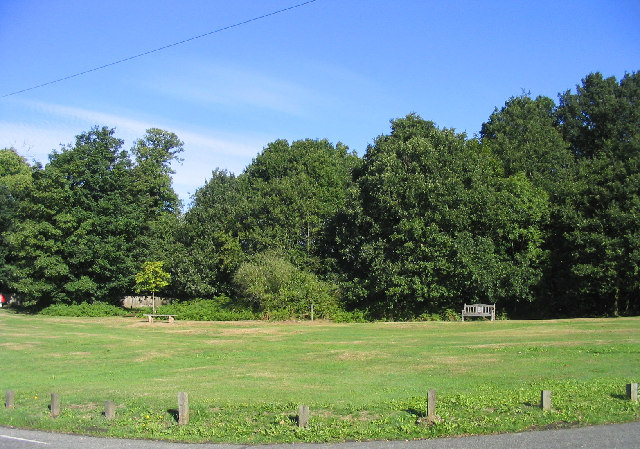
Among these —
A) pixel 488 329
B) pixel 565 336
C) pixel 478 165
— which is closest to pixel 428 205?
pixel 478 165

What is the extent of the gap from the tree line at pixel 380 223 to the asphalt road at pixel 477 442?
27.2 metres

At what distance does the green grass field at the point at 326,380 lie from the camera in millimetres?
9844

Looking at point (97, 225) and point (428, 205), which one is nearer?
point (428, 205)

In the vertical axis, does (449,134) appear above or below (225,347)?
above

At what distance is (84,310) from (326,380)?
1456 inches

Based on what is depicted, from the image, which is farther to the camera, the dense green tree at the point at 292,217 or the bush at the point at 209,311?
the dense green tree at the point at 292,217

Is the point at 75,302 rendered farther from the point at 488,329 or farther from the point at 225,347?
the point at 488,329

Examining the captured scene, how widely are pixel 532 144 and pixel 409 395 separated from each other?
141 ft

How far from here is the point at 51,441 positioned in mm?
9688

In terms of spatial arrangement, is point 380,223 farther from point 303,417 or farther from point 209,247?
point 303,417

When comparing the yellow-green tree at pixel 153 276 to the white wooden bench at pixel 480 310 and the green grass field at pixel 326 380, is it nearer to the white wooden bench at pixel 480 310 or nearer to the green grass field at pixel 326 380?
the green grass field at pixel 326 380

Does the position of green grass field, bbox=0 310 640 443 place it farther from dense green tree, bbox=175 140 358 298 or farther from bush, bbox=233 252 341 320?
dense green tree, bbox=175 140 358 298

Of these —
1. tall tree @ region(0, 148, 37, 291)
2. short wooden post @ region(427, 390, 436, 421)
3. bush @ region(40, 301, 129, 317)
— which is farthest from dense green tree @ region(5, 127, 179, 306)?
short wooden post @ region(427, 390, 436, 421)

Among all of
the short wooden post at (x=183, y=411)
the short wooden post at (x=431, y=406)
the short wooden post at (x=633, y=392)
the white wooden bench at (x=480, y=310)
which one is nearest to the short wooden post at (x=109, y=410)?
the short wooden post at (x=183, y=411)
